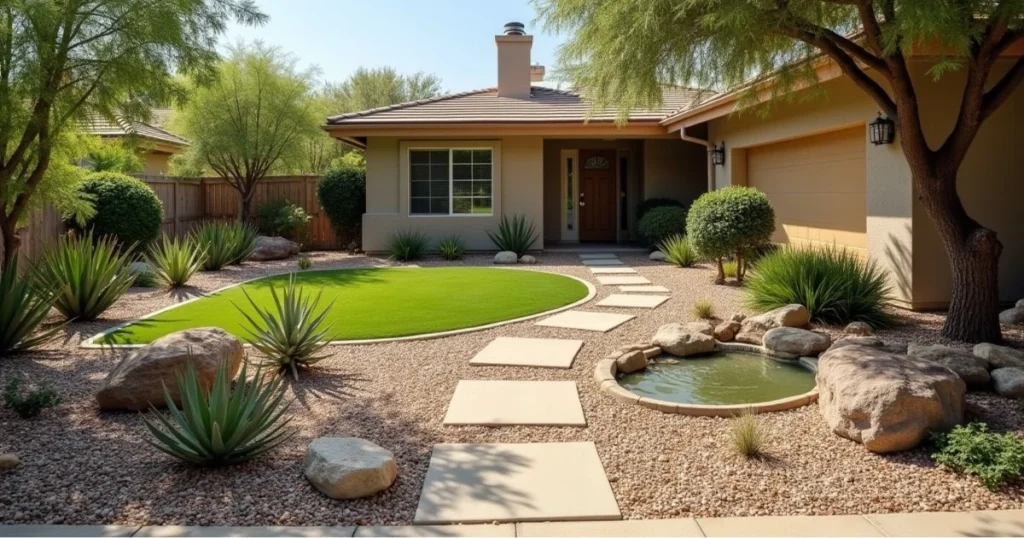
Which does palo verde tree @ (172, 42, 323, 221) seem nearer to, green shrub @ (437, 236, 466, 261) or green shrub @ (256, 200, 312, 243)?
green shrub @ (256, 200, 312, 243)

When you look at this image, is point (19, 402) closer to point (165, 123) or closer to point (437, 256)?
point (437, 256)

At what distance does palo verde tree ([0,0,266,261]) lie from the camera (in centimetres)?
713

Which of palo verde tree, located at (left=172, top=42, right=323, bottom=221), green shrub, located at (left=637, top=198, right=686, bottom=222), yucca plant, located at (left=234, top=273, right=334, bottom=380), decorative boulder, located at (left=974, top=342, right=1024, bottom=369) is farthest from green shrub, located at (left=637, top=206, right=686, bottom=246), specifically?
yucca plant, located at (left=234, top=273, right=334, bottom=380)

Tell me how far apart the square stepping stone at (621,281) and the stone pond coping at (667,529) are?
27.1 feet

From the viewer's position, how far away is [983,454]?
4.19 metres

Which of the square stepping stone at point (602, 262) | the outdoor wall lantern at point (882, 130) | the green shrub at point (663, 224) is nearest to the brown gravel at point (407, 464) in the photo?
the outdoor wall lantern at point (882, 130)

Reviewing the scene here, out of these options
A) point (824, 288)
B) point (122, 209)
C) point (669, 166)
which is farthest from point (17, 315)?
point (669, 166)

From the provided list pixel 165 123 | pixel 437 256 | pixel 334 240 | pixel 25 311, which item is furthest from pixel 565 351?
pixel 165 123

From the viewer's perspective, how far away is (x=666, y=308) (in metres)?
9.60

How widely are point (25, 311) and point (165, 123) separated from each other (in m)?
14.7

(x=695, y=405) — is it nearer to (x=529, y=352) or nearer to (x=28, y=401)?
(x=529, y=352)

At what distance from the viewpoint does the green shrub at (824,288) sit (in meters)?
8.31

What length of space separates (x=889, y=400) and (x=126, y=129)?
8.56m

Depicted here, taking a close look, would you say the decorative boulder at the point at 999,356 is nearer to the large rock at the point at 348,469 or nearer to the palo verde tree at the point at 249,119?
the large rock at the point at 348,469
